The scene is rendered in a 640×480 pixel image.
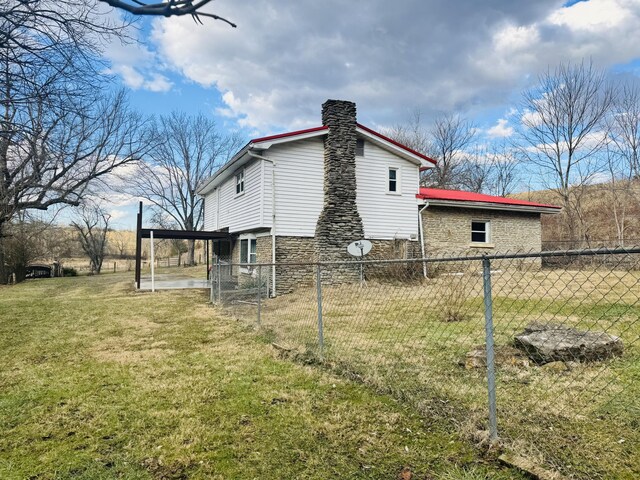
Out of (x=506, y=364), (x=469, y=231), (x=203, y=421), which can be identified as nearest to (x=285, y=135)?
(x=469, y=231)

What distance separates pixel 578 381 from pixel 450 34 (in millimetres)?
12958

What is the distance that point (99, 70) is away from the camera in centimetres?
555

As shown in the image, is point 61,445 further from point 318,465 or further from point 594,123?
point 594,123

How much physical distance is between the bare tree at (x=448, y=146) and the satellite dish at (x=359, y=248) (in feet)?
71.0

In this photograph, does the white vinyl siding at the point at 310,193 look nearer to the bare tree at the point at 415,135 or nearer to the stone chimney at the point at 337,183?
the stone chimney at the point at 337,183

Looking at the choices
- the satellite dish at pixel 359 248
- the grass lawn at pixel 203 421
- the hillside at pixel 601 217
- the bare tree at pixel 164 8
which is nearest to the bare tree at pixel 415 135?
the hillside at pixel 601 217

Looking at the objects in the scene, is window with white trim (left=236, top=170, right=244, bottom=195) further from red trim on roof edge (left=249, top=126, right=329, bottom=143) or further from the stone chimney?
the stone chimney

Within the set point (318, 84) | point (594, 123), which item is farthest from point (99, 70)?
point (594, 123)

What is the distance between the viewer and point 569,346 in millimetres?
4500

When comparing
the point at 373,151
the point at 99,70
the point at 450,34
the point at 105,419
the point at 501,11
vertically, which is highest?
the point at 450,34

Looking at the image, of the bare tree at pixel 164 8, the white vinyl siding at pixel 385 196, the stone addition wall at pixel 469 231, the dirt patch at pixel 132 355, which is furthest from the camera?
the stone addition wall at pixel 469 231

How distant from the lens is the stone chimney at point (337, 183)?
44.0ft

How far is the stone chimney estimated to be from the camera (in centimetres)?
1341

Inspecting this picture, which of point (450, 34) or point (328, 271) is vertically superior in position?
point (450, 34)
